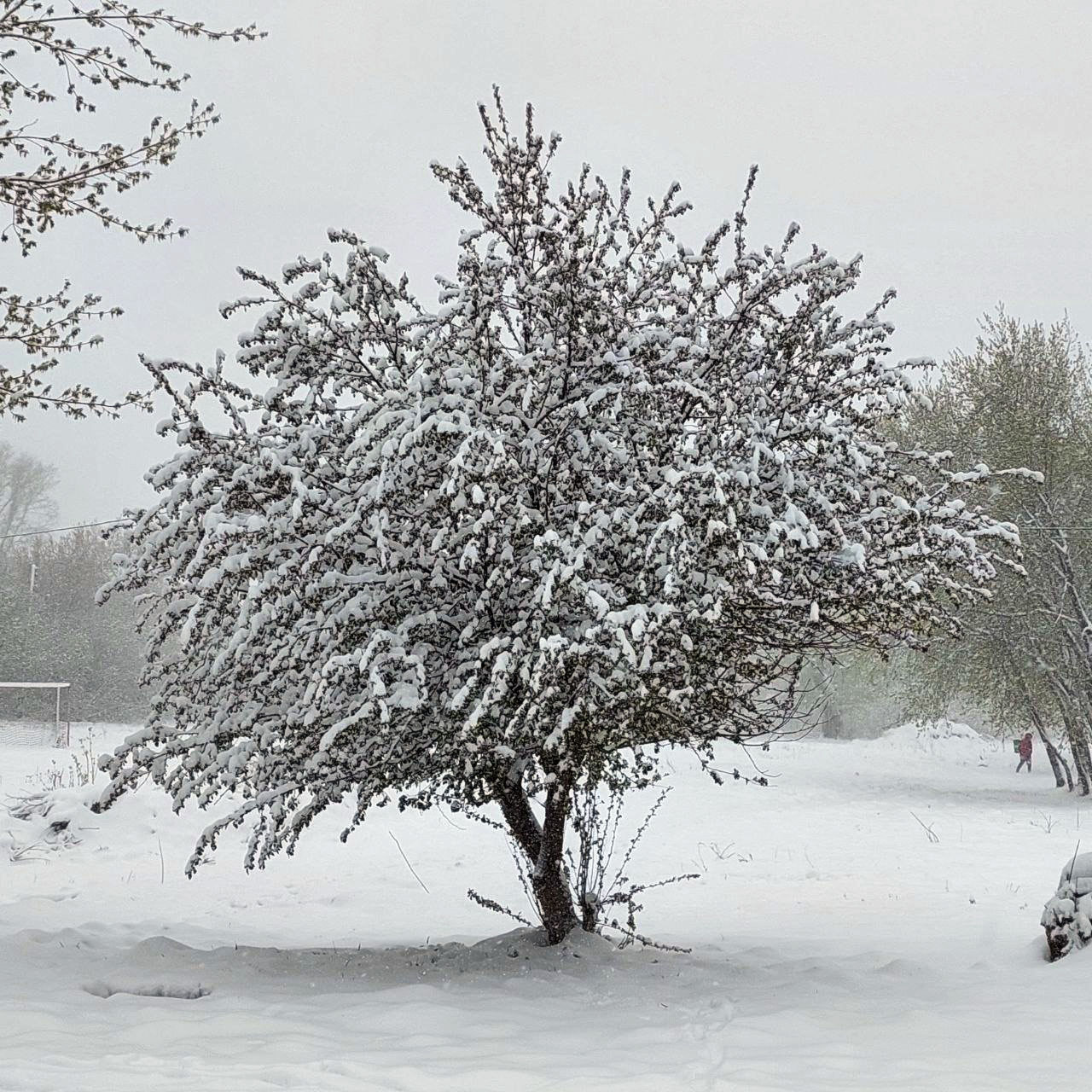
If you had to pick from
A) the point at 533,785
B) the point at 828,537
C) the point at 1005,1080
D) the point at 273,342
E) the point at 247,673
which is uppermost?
the point at 273,342

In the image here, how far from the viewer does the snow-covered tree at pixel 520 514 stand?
183 inches

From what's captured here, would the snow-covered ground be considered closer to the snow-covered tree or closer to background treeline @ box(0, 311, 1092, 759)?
the snow-covered tree

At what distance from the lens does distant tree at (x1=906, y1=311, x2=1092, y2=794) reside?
15891mm

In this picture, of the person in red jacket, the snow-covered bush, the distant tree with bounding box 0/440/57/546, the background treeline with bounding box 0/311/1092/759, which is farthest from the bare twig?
the distant tree with bounding box 0/440/57/546

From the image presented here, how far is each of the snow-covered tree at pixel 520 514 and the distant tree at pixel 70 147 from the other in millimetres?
2135

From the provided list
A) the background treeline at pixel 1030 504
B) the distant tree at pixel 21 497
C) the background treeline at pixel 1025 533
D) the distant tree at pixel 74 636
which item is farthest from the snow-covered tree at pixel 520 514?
the distant tree at pixel 21 497

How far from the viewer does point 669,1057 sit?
4.04 metres

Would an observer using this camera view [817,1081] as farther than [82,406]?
No

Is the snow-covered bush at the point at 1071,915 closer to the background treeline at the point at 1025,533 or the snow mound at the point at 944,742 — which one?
the background treeline at the point at 1025,533

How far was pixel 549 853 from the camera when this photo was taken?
6273 mm

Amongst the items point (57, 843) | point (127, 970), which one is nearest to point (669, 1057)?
point (127, 970)

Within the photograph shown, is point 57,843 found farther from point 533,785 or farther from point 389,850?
point 533,785

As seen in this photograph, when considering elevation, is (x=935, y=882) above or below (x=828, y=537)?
below

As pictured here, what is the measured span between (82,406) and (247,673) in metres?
3.11
